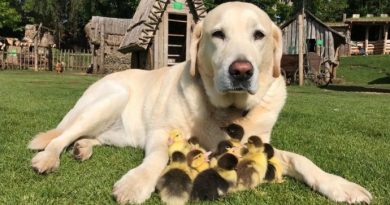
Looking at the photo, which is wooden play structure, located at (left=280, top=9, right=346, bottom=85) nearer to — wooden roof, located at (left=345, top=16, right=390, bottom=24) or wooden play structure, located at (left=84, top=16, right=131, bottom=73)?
wooden play structure, located at (left=84, top=16, right=131, bottom=73)

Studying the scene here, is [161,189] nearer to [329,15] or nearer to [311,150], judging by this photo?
[311,150]

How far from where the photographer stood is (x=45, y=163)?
3709 millimetres

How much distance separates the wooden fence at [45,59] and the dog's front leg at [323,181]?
30.8m

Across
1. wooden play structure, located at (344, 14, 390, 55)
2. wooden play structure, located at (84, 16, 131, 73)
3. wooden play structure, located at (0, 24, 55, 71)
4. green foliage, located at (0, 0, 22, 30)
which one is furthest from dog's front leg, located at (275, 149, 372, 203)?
wooden play structure, located at (344, 14, 390, 55)

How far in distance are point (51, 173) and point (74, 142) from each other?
0.91 meters

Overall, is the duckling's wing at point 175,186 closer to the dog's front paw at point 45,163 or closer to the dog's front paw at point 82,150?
the dog's front paw at point 45,163

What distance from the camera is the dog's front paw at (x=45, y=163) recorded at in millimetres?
3645

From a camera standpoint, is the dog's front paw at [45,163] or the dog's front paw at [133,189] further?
the dog's front paw at [45,163]

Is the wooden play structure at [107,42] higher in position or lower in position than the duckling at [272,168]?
higher

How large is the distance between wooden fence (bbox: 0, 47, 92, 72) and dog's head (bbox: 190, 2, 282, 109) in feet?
98.5

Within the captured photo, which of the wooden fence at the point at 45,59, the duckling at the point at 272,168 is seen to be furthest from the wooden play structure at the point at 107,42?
the duckling at the point at 272,168

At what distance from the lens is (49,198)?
9.78 feet

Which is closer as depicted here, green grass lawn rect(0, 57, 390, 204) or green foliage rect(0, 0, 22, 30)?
green grass lawn rect(0, 57, 390, 204)

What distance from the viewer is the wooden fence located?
3351cm
